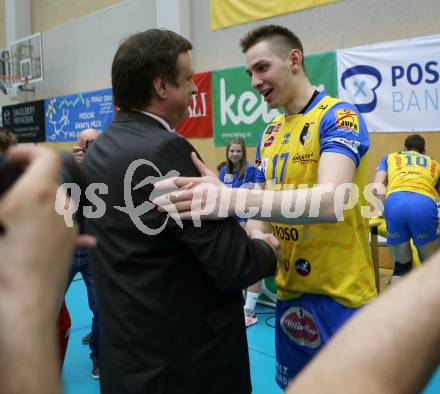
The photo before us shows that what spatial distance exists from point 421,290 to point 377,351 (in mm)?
92

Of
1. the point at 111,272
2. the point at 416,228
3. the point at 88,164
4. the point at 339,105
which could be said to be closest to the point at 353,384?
the point at 111,272

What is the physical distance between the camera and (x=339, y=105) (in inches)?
61.4

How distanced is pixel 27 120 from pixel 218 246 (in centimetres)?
1035

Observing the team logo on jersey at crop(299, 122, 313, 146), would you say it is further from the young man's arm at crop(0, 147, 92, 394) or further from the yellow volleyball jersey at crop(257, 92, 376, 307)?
the young man's arm at crop(0, 147, 92, 394)

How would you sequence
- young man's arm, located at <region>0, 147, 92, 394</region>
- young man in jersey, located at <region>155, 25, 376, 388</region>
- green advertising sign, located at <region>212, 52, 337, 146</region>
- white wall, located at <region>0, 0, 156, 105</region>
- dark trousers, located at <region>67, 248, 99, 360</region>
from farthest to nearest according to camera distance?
white wall, located at <region>0, 0, 156, 105</region> → green advertising sign, located at <region>212, 52, 337, 146</region> → dark trousers, located at <region>67, 248, 99, 360</region> → young man in jersey, located at <region>155, 25, 376, 388</region> → young man's arm, located at <region>0, 147, 92, 394</region>

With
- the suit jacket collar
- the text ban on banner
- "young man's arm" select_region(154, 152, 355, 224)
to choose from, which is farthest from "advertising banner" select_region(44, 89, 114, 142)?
"young man's arm" select_region(154, 152, 355, 224)

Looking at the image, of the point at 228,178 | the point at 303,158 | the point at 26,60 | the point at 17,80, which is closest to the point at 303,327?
the point at 303,158

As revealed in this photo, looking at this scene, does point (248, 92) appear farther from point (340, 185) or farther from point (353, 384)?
point (353, 384)

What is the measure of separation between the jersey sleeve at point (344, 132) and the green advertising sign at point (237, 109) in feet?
13.5

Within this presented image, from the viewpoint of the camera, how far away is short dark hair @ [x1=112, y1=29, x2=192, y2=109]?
4.18 ft

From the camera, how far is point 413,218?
3992mm

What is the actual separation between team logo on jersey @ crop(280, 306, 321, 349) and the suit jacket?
441mm

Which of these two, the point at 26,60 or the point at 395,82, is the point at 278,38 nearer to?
the point at 395,82

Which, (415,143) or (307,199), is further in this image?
(415,143)
